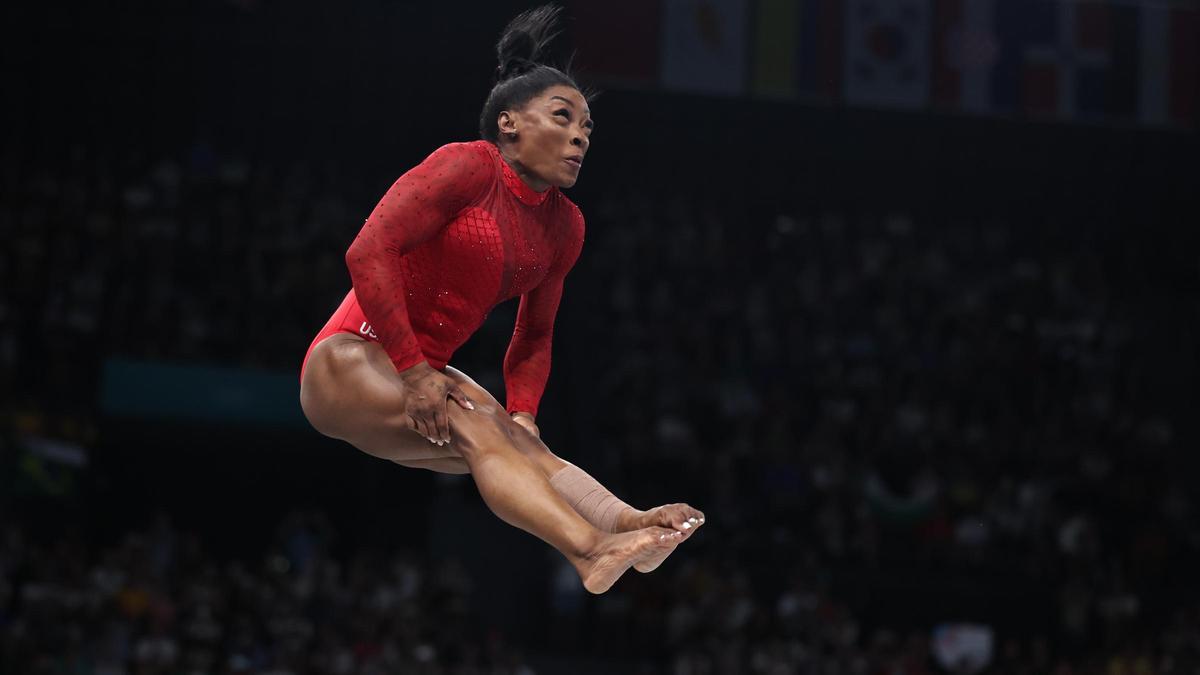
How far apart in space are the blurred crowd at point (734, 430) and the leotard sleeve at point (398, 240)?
6.58 m

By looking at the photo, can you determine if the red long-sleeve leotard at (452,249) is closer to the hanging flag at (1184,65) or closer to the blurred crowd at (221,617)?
the blurred crowd at (221,617)

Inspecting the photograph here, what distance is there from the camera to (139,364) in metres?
12.8

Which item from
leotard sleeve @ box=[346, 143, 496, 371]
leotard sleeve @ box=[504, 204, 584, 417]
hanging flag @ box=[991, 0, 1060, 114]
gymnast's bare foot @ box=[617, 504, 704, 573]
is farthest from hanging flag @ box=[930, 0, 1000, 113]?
gymnast's bare foot @ box=[617, 504, 704, 573]

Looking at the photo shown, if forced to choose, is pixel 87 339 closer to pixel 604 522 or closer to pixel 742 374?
pixel 742 374

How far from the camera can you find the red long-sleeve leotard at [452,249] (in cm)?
414

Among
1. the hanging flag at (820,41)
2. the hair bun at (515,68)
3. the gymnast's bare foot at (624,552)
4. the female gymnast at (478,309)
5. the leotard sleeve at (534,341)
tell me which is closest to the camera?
the gymnast's bare foot at (624,552)

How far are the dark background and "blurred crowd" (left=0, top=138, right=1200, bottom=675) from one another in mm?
39

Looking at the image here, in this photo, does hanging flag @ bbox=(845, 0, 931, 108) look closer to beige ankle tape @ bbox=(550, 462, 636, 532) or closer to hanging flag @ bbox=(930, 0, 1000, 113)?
hanging flag @ bbox=(930, 0, 1000, 113)

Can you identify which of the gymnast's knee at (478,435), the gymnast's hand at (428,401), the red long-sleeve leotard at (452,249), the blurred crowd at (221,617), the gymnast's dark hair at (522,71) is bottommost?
the blurred crowd at (221,617)

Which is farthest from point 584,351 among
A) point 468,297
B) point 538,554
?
point 468,297

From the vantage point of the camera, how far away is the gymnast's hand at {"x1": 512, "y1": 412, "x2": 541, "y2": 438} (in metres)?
4.62

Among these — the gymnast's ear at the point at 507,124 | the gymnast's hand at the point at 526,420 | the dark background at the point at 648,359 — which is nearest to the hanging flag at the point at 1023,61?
the dark background at the point at 648,359

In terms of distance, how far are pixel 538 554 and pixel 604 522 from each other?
898 cm

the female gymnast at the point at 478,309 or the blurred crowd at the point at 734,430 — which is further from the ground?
the female gymnast at the point at 478,309
